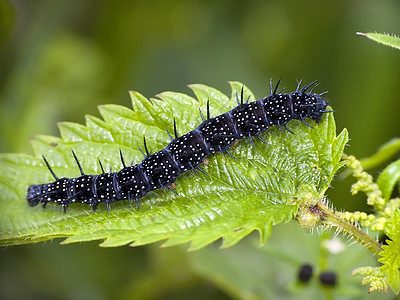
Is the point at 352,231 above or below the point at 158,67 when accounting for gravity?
below

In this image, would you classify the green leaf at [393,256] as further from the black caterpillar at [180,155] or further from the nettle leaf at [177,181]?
the black caterpillar at [180,155]

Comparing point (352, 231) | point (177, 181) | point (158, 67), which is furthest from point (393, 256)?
point (158, 67)

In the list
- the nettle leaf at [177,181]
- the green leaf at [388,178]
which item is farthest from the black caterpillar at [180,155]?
the green leaf at [388,178]

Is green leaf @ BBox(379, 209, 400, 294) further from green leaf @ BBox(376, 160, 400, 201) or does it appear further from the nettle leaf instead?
the nettle leaf

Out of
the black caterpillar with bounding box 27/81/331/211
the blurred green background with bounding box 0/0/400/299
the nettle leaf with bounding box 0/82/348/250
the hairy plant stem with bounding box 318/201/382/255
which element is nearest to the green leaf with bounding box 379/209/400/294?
the hairy plant stem with bounding box 318/201/382/255

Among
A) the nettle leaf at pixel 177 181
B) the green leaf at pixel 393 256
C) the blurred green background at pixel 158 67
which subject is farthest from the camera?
the blurred green background at pixel 158 67

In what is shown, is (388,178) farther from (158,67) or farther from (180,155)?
(158,67)

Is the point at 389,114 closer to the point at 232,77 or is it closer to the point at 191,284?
the point at 232,77
